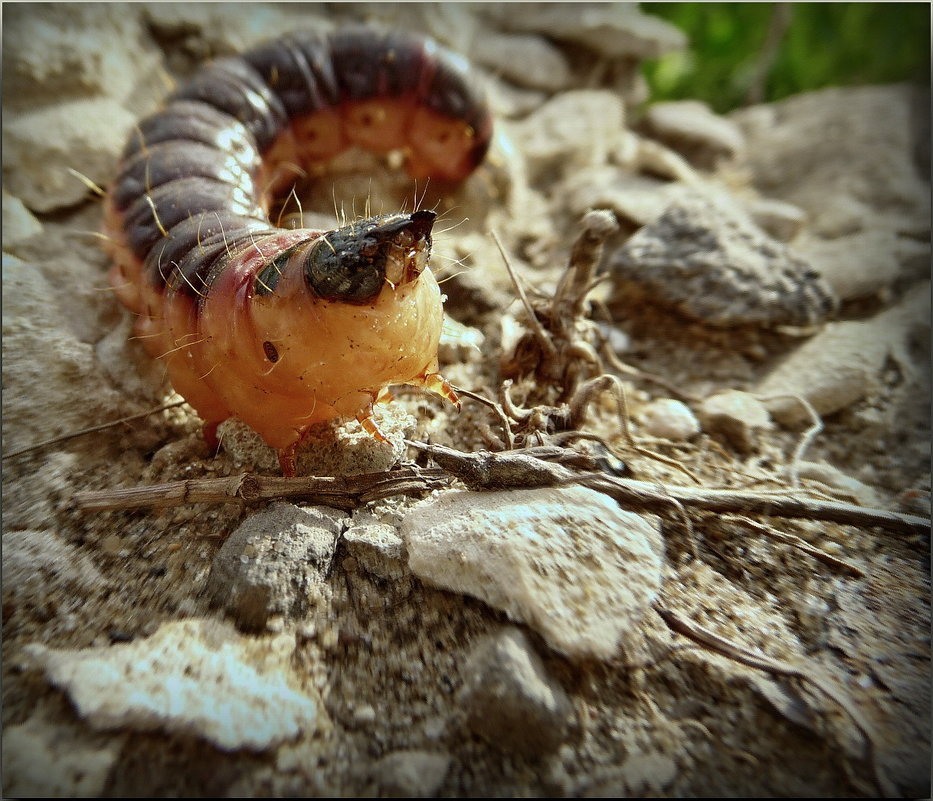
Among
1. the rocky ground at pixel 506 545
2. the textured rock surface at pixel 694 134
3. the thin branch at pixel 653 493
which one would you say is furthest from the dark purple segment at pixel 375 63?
the thin branch at pixel 653 493

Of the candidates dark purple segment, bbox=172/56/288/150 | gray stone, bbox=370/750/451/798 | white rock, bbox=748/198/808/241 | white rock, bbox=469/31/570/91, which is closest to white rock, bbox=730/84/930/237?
white rock, bbox=748/198/808/241

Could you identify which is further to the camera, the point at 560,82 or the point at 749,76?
the point at 749,76

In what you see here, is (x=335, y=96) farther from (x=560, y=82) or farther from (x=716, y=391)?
(x=716, y=391)

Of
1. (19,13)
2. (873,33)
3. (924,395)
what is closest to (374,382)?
(924,395)

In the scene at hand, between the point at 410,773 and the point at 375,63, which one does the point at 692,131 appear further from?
the point at 410,773

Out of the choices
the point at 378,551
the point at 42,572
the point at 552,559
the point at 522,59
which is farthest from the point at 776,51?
the point at 42,572

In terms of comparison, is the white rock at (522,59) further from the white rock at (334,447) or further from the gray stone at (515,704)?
the gray stone at (515,704)
